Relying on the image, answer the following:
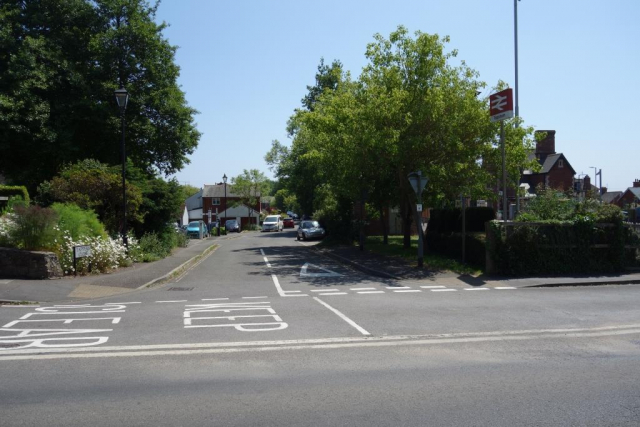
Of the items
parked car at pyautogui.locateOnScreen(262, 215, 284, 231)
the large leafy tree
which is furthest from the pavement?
parked car at pyautogui.locateOnScreen(262, 215, 284, 231)

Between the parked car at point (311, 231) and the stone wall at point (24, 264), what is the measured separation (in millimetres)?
27378

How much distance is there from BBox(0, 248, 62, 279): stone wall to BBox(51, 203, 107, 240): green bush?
138cm

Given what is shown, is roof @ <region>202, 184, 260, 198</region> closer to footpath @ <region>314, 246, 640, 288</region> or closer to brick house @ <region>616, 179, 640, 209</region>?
brick house @ <region>616, 179, 640, 209</region>

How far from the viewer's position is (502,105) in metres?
17.5

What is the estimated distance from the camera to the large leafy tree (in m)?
26.1

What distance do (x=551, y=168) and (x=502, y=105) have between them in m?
43.4

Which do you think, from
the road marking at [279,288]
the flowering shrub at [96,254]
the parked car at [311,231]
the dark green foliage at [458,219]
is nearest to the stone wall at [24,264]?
the flowering shrub at [96,254]

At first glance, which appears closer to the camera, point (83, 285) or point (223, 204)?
point (83, 285)

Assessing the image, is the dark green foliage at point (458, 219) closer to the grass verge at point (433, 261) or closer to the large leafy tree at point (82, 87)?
the grass verge at point (433, 261)

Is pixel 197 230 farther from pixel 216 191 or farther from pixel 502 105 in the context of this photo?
pixel 216 191

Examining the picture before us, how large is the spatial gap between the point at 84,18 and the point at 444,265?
24464mm

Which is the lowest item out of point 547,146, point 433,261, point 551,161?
point 433,261

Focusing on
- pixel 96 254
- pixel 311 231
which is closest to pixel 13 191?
pixel 96 254

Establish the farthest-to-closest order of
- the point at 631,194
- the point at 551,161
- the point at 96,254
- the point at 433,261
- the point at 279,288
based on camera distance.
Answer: the point at 631,194 < the point at 551,161 < the point at 433,261 < the point at 96,254 < the point at 279,288
